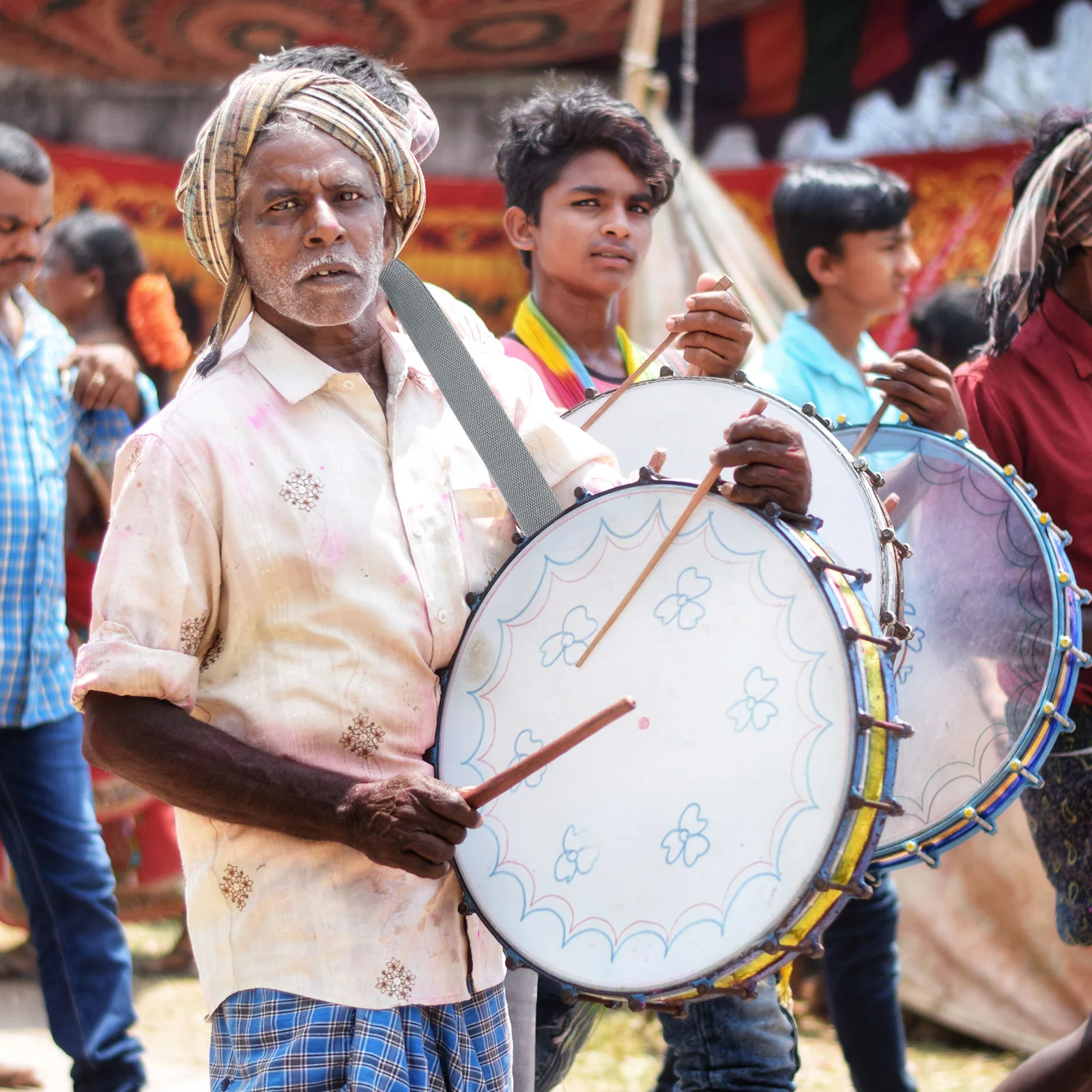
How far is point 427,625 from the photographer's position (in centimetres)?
199

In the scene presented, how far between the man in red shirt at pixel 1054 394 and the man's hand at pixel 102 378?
1729 millimetres

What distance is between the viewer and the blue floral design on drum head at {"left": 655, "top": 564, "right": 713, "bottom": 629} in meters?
1.97

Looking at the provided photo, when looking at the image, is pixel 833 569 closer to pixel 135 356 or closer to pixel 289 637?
pixel 289 637

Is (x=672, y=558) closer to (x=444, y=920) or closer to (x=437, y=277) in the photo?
(x=444, y=920)

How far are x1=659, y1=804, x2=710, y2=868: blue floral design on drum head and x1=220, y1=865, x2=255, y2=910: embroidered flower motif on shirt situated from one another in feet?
1.63

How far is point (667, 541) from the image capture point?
1992mm

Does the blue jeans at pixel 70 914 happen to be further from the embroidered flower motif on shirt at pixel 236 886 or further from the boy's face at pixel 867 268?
the boy's face at pixel 867 268

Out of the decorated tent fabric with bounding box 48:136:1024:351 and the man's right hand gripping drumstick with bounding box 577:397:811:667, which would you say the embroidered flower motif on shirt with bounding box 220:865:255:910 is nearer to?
the man's right hand gripping drumstick with bounding box 577:397:811:667

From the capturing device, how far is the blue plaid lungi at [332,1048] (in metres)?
1.84

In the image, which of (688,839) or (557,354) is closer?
(688,839)

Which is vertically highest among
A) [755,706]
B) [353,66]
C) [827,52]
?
[827,52]

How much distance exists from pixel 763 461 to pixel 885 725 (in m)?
0.35

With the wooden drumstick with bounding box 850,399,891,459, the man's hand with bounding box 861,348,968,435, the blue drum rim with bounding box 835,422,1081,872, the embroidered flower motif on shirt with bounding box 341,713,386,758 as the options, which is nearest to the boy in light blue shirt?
the man's hand with bounding box 861,348,968,435

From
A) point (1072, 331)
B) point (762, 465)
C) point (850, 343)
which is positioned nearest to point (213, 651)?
point (762, 465)
